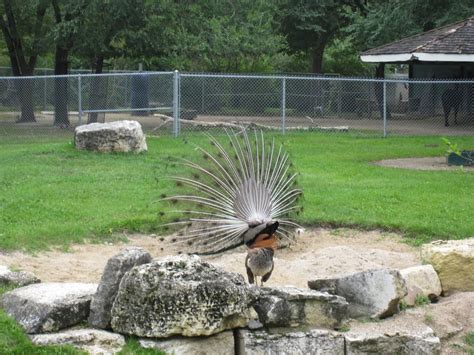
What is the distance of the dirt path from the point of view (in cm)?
880

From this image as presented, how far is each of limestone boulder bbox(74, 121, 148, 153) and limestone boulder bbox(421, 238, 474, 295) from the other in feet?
32.4

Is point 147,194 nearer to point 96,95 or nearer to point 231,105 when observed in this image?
point 96,95

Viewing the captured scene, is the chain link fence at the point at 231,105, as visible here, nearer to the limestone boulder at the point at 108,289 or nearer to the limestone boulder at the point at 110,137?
the limestone boulder at the point at 110,137

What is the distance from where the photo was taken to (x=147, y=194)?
12.8 meters

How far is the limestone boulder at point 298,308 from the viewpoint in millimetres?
7121

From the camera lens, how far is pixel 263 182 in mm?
9453

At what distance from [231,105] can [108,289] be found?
22.4 metres

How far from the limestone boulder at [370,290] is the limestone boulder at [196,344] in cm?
123

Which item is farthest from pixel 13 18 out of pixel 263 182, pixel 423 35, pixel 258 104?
pixel 263 182

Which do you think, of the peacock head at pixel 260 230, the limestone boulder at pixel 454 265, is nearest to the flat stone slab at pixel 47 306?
the peacock head at pixel 260 230

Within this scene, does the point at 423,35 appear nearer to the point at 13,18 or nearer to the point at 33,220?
the point at 13,18

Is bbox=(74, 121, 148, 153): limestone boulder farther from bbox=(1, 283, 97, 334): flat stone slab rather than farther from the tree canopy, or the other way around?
bbox=(1, 283, 97, 334): flat stone slab

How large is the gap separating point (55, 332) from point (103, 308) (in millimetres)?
400

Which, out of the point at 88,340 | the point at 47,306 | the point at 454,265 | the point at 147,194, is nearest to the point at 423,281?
the point at 454,265
